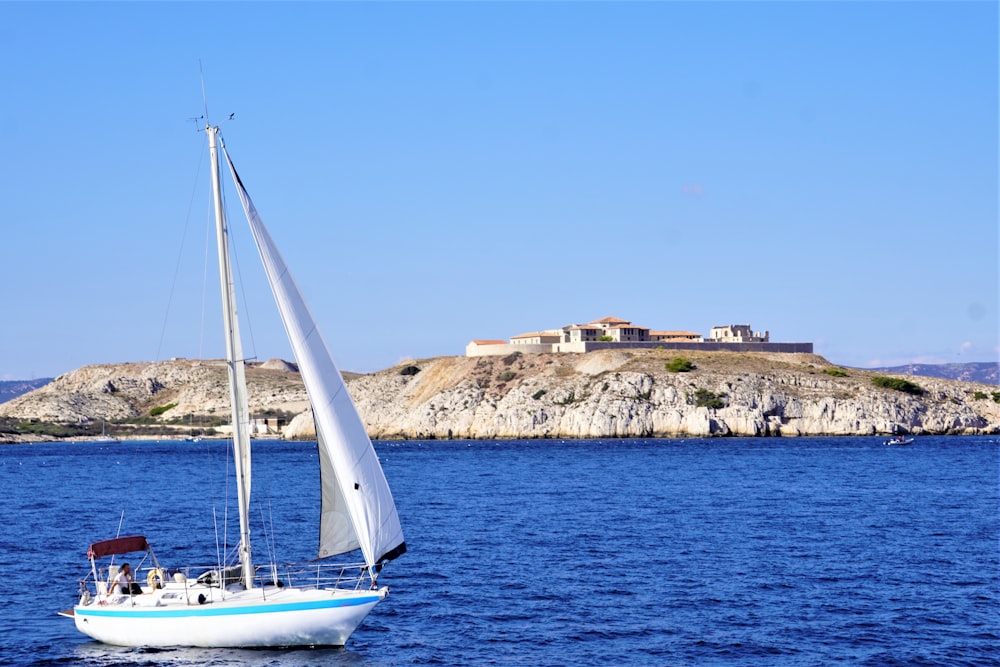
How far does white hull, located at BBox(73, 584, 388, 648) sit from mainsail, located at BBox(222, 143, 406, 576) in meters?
1.13

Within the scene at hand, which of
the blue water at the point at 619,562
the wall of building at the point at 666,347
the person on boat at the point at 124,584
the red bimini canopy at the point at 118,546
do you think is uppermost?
the wall of building at the point at 666,347

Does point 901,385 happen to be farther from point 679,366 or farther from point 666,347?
point 666,347

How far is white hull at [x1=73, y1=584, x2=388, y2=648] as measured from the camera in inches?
1025

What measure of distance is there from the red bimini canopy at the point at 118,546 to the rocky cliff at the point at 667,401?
117 metres

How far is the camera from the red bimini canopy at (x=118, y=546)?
29.0m

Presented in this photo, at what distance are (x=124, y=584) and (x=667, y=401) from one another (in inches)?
4736

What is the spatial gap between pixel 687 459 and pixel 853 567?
61657 mm

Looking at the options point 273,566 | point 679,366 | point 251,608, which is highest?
point 679,366

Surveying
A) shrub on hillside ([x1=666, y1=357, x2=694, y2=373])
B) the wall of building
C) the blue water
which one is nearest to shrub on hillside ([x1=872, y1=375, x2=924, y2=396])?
the wall of building

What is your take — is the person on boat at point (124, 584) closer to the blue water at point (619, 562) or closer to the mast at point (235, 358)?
the blue water at point (619, 562)

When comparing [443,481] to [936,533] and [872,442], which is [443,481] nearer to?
[936,533]

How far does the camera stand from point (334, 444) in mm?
26594

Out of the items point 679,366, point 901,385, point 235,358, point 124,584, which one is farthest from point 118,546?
point 901,385

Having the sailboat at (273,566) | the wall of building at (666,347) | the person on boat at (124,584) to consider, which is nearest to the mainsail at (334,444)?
the sailboat at (273,566)
